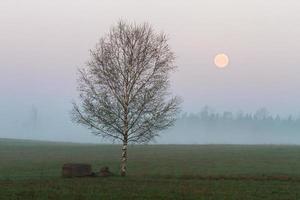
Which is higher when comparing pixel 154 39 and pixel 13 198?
pixel 154 39

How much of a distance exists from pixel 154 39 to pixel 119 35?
343cm

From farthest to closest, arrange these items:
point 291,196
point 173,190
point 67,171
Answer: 1. point 67,171
2. point 173,190
3. point 291,196

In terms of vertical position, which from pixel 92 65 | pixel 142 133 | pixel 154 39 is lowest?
pixel 142 133

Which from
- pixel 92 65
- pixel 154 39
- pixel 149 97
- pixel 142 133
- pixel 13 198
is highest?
pixel 154 39

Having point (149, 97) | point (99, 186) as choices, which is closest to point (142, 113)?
point (149, 97)

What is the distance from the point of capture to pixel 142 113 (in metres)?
43.2

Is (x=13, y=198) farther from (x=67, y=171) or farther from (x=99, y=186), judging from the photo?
(x=67, y=171)

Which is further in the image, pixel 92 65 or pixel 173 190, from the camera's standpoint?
pixel 92 65

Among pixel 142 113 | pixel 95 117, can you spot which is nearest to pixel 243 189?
pixel 142 113

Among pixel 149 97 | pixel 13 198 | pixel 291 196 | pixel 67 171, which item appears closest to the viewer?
pixel 13 198

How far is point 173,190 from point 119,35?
19.3 metres

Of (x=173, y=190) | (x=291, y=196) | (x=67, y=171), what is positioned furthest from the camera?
(x=67, y=171)

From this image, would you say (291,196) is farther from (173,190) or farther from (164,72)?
(164,72)

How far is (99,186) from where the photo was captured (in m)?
31.6
